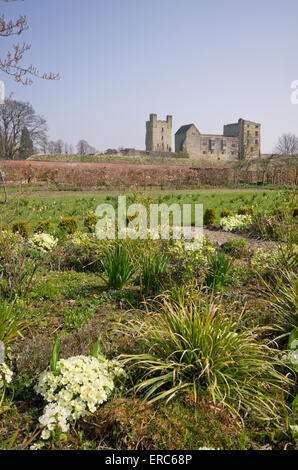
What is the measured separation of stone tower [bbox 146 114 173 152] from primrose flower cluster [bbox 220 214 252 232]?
67.1 m

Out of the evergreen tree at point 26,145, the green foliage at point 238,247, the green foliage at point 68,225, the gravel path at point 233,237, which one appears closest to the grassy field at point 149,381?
the green foliage at point 238,247

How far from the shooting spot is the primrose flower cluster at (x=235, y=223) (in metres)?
8.69

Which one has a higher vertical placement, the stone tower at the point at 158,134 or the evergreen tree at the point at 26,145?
the stone tower at the point at 158,134

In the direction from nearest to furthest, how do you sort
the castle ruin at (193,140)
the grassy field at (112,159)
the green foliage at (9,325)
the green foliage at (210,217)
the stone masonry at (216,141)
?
the green foliage at (9,325), the green foliage at (210,217), the grassy field at (112,159), the stone masonry at (216,141), the castle ruin at (193,140)

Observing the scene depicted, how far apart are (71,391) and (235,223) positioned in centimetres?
717

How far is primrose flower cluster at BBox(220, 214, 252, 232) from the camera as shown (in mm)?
8685

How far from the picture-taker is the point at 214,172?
81.6 feet

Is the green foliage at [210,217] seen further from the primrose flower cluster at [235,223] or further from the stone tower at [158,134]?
the stone tower at [158,134]

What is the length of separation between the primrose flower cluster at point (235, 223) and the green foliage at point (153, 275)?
472cm

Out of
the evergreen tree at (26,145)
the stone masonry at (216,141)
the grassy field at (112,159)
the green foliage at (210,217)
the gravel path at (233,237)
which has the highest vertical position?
the stone masonry at (216,141)

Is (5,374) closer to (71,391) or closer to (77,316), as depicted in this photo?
(71,391)

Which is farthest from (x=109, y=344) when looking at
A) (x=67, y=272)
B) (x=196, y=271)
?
(x=67, y=272)

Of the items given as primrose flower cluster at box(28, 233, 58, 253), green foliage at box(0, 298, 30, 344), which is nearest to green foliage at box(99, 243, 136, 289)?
green foliage at box(0, 298, 30, 344)
